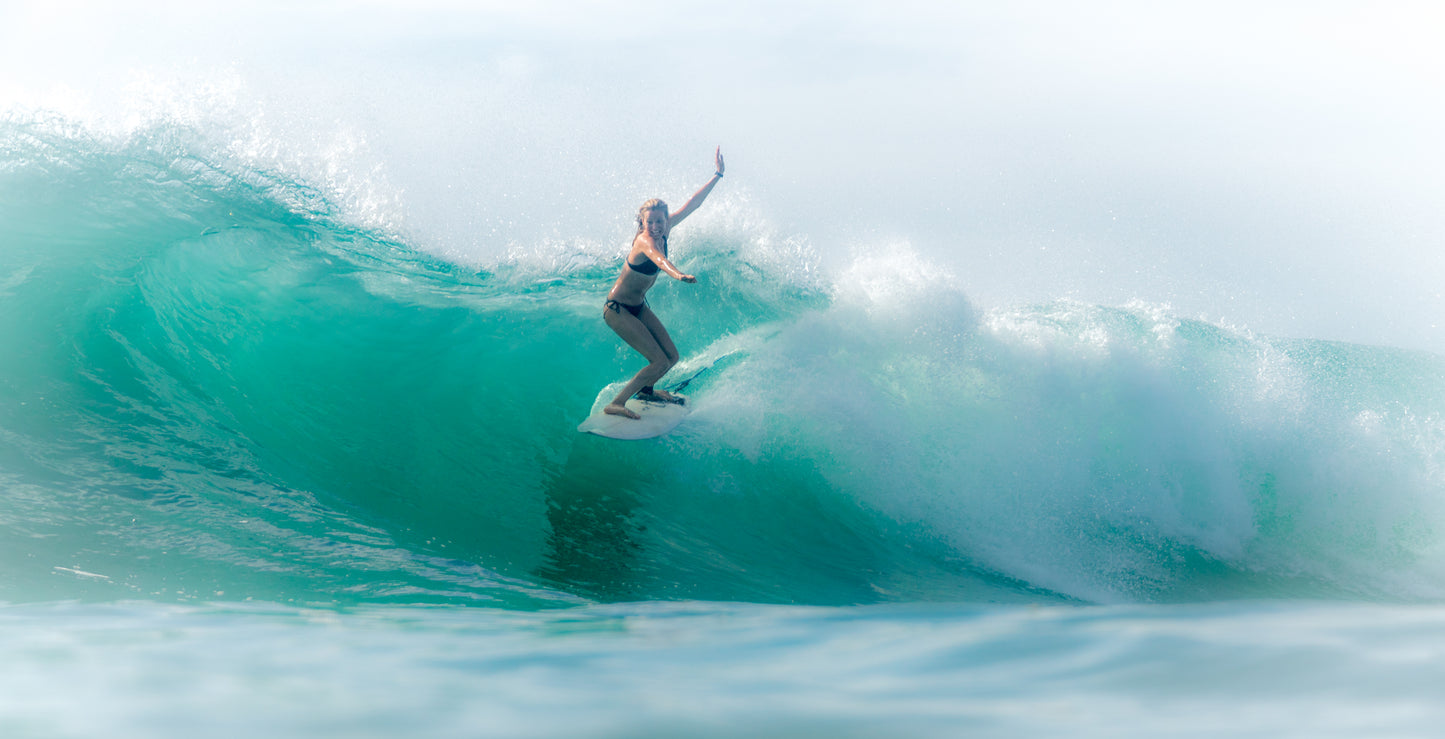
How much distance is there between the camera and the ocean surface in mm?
2062

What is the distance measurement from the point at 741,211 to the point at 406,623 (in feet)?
14.7

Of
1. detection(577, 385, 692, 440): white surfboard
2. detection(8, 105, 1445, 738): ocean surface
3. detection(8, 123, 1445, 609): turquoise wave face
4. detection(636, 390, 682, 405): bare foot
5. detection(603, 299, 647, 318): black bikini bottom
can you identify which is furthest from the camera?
detection(636, 390, 682, 405): bare foot

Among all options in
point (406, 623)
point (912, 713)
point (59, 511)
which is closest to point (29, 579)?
point (59, 511)

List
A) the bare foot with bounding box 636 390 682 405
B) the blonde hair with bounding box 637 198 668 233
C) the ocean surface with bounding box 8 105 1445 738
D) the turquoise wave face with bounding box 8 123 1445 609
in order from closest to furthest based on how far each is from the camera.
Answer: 1. the ocean surface with bounding box 8 105 1445 738
2. the turquoise wave face with bounding box 8 123 1445 609
3. the blonde hair with bounding box 637 198 668 233
4. the bare foot with bounding box 636 390 682 405

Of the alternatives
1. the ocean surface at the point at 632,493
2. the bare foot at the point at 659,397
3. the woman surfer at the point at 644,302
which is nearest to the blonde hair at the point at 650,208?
the woman surfer at the point at 644,302

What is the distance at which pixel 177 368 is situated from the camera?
6004 millimetres

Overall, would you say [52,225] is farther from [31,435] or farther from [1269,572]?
[1269,572]

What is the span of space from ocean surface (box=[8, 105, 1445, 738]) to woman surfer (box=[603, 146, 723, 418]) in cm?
42

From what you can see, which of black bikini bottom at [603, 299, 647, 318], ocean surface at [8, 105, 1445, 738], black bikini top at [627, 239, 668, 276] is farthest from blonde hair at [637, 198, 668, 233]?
ocean surface at [8, 105, 1445, 738]

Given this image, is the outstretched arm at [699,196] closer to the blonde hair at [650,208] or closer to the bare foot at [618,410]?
the blonde hair at [650,208]

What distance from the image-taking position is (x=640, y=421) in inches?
208

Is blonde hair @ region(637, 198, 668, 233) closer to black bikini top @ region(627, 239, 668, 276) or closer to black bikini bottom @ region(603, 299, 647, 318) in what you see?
black bikini top @ region(627, 239, 668, 276)

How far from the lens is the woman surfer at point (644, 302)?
190 inches

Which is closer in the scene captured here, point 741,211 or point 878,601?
point 878,601
